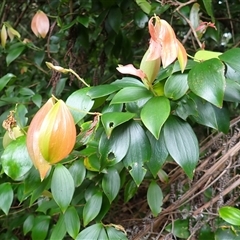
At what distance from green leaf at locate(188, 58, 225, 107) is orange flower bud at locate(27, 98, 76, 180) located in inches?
6.3

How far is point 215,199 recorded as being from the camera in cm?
65

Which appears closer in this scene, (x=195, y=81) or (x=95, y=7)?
(x=195, y=81)

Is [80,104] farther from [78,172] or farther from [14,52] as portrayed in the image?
[14,52]

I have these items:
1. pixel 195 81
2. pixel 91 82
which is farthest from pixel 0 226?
pixel 195 81

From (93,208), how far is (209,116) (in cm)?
27

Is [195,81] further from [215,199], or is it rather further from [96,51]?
[96,51]

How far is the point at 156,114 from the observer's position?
0.41 meters

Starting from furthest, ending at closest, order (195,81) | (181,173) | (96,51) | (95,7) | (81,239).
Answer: (96,51)
(95,7)
(181,173)
(81,239)
(195,81)

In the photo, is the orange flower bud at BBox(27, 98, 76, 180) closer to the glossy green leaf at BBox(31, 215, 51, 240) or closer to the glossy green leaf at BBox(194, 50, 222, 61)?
the glossy green leaf at BBox(194, 50, 222, 61)

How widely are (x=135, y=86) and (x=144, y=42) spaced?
86cm

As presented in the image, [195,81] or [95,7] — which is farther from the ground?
[195,81]

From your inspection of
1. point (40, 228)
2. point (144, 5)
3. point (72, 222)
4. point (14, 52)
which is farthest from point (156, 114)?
point (14, 52)

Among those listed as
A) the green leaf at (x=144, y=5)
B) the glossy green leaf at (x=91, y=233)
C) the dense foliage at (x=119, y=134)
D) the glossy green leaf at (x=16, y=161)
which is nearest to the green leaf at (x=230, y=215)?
the dense foliage at (x=119, y=134)

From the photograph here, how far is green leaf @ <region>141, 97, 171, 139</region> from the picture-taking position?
399mm
